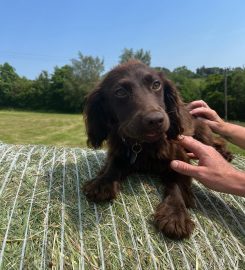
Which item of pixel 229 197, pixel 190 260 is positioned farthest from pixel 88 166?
pixel 190 260

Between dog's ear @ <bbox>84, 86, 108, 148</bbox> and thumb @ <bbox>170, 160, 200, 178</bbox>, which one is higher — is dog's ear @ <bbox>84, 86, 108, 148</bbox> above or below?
above

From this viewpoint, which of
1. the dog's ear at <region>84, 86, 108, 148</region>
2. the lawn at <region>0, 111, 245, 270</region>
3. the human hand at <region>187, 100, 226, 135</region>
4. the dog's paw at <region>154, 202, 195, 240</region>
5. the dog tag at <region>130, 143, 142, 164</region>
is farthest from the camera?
the human hand at <region>187, 100, 226, 135</region>

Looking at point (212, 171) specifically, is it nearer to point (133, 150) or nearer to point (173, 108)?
point (133, 150)

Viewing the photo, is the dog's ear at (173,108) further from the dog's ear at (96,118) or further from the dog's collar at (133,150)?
the dog's ear at (96,118)

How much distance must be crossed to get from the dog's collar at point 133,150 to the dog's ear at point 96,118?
1.33 feet

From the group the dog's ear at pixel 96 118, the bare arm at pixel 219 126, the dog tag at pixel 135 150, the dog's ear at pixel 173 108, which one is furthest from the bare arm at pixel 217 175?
the bare arm at pixel 219 126

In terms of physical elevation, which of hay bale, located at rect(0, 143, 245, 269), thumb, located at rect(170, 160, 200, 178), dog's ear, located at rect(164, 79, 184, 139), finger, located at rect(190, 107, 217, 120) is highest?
dog's ear, located at rect(164, 79, 184, 139)

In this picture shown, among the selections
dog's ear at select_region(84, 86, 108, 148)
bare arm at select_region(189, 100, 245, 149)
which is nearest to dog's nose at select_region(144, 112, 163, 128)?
dog's ear at select_region(84, 86, 108, 148)

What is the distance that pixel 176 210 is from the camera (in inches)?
110

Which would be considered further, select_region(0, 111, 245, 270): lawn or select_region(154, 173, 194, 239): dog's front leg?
select_region(154, 173, 194, 239): dog's front leg

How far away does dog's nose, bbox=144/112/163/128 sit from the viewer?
276 cm

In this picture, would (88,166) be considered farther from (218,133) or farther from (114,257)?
(218,133)

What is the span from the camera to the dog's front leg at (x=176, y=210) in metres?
2.59

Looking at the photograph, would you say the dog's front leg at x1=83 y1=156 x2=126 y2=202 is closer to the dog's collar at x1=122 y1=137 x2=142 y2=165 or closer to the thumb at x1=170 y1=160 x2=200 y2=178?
the dog's collar at x1=122 y1=137 x2=142 y2=165
